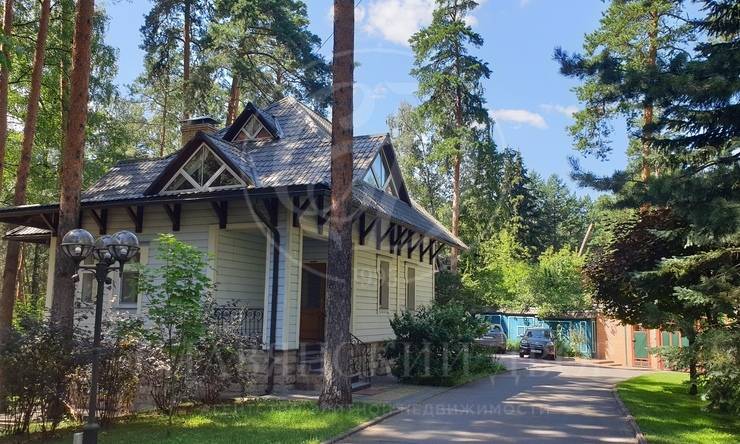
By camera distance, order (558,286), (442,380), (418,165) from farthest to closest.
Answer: (418,165) → (558,286) → (442,380)

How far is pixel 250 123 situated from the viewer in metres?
17.2

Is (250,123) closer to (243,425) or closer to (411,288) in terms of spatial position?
(411,288)

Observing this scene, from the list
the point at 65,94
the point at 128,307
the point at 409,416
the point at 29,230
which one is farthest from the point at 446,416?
the point at 65,94

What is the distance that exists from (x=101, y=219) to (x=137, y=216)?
1.22 metres

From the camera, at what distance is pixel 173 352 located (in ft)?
30.8

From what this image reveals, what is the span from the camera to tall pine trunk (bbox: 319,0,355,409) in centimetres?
1044

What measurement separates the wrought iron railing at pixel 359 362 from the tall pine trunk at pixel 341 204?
3221 mm

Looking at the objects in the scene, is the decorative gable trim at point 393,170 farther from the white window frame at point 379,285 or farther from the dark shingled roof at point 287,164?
the white window frame at point 379,285

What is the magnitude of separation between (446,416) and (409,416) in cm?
64

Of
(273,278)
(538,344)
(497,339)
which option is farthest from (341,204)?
(497,339)

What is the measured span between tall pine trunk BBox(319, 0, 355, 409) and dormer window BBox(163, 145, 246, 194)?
12.2ft

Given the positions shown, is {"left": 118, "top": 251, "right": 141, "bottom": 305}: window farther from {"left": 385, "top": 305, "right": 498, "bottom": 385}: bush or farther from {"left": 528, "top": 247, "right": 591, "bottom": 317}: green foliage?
{"left": 528, "top": 247, "right": 591, "bottom": 317}: green foliage

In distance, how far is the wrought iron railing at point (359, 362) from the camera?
45.2ft

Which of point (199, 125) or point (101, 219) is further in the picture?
point (199, 125)
